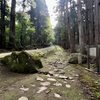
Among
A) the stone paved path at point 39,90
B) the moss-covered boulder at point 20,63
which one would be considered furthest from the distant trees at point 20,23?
the stone paved path at point 39,90

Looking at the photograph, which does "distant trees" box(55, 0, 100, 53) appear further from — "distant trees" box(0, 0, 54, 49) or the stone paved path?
"distant trees" box(0, 0, 54, 49)

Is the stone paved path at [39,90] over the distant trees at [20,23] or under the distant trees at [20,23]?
under

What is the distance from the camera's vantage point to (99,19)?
20.7 feet

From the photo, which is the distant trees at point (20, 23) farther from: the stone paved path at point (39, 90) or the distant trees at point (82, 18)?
the stone paved path at point (39, 90)

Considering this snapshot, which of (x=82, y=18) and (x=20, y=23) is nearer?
(x=82, y=18)

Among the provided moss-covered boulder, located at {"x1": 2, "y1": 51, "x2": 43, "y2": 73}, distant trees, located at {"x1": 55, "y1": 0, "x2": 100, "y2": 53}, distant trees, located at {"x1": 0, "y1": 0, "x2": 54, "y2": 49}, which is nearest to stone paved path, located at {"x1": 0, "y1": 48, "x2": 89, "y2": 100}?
moss-covered boulder, located at {"x1": 2, "y1": 51, "x2": 43, "y2": 73}

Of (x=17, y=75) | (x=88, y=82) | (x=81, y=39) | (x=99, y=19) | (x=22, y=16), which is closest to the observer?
(x=88, y=82)

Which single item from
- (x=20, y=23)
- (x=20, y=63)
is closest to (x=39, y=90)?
(x=20, y=63)

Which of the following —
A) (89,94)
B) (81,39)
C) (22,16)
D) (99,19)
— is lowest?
(89,94)

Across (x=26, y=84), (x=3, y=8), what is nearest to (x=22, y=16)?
(x=3, y=8)

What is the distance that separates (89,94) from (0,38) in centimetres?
1342

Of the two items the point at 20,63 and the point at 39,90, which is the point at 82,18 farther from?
the point at 39,90

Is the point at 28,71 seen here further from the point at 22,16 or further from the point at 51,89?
the point at 22,16

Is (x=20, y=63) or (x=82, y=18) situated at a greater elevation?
(x=82, y=18)
